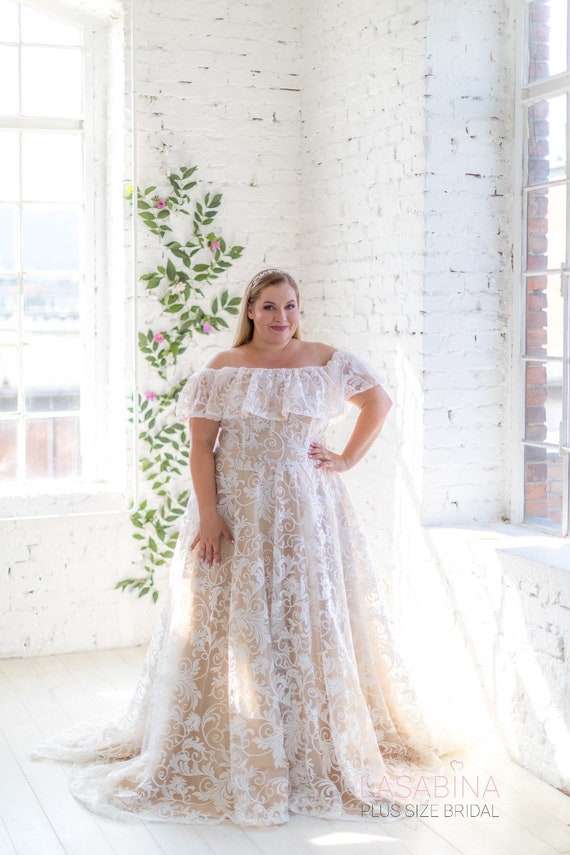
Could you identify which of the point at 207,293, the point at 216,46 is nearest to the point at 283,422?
the point at 207,293

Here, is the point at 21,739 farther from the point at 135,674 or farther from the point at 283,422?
the point at 283,422

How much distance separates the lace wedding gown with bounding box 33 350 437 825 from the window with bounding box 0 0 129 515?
155cm

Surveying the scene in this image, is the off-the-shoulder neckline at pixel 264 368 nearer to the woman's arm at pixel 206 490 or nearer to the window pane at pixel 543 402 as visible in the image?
the woman's arm at pixel 206 490

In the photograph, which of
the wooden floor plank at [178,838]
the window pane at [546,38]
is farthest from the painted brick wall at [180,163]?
the wooden floor plank at [178,838]

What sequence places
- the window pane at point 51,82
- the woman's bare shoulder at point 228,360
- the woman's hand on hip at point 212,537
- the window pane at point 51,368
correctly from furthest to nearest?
the window pane at point 51,368, the window pane at point 51,82, the woman's bare shoulder at point 228,360, the woman's hand on hip at point 212,537

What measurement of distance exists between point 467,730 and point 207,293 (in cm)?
219

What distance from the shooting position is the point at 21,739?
12.1 feet

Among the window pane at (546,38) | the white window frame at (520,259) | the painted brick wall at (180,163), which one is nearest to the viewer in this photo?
the window pane at (546,38)

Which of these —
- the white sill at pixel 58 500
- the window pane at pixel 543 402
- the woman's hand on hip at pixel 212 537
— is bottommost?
the white sill at pixel 58 500

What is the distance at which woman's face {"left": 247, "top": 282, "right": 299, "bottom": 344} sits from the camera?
3.32 meters

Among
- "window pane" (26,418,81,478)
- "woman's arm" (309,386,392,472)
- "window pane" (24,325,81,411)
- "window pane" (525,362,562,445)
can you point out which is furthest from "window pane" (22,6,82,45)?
"window pane" (525,362,562,445)

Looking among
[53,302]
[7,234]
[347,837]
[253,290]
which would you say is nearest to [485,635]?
[347,837]

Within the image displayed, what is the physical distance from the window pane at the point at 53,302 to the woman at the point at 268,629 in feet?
5.47

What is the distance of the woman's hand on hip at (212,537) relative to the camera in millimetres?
3248
